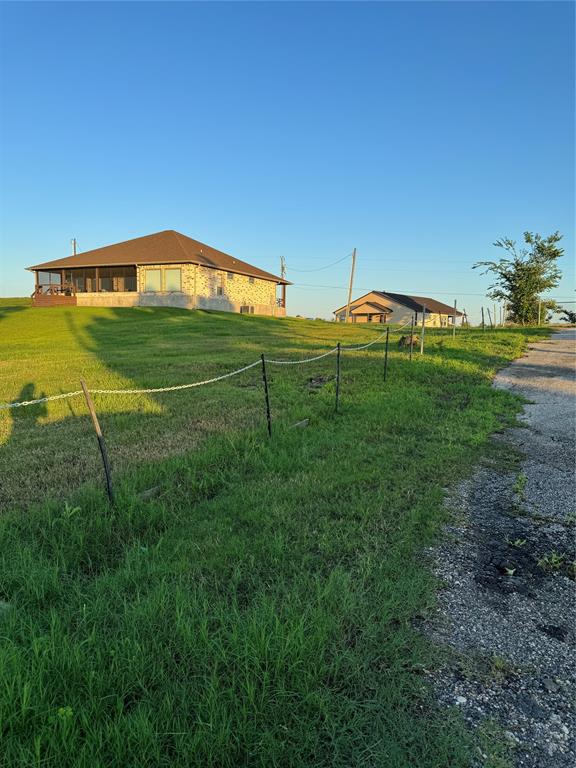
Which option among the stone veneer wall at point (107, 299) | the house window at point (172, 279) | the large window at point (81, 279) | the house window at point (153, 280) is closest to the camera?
the house window at point (172, 279)

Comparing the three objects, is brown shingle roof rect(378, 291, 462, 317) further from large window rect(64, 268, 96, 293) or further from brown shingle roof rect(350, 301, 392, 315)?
large window rect(64, 268, 96, 293)

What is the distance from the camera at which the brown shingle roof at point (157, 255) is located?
40.0m

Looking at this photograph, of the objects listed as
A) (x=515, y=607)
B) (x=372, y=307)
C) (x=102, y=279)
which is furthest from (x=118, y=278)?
(x=515, y=607)

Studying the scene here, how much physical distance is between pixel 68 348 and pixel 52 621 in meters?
20.0

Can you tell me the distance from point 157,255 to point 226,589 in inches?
1604

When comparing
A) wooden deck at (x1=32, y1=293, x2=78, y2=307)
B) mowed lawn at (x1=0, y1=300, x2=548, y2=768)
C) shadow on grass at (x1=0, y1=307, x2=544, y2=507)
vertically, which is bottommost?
mowed lawn at (x1=0, y1=300, x2=548, y2=768)

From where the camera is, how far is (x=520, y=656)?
9.33ft

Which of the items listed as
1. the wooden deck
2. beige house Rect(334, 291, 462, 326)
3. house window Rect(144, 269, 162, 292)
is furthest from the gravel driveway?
beige house Rect(334, 291, 462, 326)

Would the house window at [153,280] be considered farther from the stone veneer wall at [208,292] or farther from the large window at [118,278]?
the large window at [118,278]

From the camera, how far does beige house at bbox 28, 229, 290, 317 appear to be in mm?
40125

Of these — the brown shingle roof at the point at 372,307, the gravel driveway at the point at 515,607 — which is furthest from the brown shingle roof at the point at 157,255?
the gravel driveway at the point at 515,607

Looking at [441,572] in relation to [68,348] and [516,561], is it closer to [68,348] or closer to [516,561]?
[516,561]

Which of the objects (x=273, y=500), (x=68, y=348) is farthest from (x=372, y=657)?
(x=68, y=348)

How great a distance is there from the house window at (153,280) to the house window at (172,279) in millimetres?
624
